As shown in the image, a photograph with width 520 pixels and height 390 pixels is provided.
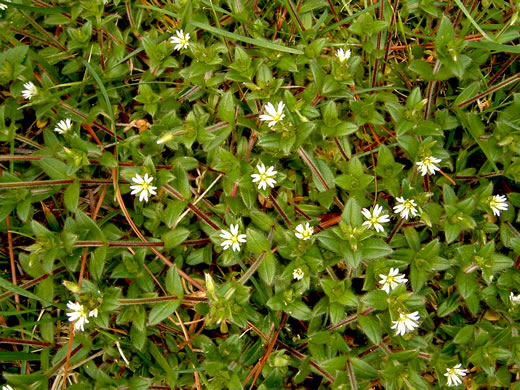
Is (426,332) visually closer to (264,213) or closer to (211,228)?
(264,213)

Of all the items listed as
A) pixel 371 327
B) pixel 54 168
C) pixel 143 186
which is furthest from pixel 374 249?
pixel 54 168

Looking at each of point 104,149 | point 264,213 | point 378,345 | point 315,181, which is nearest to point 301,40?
point 315,181

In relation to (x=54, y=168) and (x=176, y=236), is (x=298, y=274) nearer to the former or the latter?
(x=176, y=236)

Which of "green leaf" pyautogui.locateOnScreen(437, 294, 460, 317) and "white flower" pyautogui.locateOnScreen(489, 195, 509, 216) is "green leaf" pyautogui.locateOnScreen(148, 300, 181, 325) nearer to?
"green leaf" pyautogui.locateOnScreen(437, 294, 460, 317)

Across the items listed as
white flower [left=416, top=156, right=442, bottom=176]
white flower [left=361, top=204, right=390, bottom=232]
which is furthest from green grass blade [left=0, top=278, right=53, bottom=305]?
white flower [left=416, top=156, right=442, bottom=176]

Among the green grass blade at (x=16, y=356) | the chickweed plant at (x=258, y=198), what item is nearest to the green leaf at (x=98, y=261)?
A: the chickweed plant at (x=258, y=198)

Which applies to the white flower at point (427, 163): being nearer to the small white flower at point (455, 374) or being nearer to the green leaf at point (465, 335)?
the green leaf at point (465, 335)
